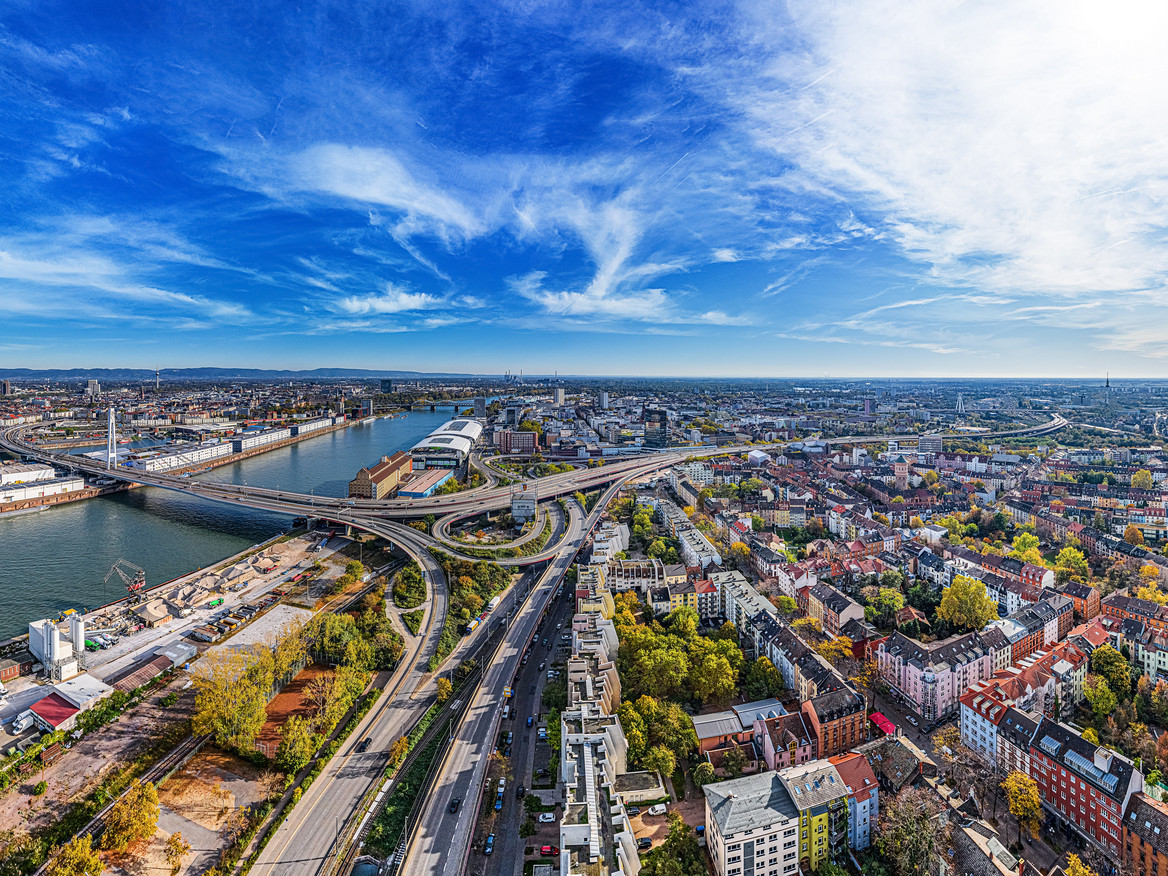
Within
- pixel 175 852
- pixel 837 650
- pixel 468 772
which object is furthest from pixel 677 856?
pixel 175 852

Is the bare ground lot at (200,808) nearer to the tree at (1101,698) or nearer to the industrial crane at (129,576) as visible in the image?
the industrial crane at (129,576)

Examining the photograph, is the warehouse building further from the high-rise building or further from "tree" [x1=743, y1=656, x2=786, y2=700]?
the high-rise building

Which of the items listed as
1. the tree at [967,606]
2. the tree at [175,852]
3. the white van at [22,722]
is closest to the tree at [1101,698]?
the tree at [967,606]

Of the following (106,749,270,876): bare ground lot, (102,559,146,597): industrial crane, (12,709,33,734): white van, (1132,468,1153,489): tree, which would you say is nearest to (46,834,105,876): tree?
(106,749,270,876): bare ground lot

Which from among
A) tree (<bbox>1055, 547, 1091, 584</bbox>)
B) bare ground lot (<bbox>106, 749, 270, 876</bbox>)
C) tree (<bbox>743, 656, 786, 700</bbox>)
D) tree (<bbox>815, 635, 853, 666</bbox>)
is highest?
tree (<bbox>1055, 547, 1091, 584</bbox>)

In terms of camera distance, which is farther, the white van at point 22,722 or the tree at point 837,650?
the tree at point 837,650

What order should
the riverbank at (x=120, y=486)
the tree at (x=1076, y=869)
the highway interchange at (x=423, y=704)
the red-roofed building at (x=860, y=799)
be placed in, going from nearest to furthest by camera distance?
the tree at (x=1076, y=869) → the highway interchange at (x=423, y=704) → the red-roofed building at (x=860, y=799) → the riverbank at (x=120, y=486)
